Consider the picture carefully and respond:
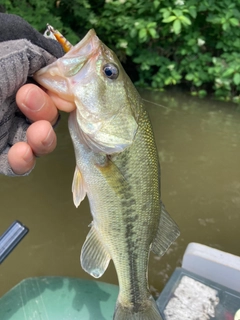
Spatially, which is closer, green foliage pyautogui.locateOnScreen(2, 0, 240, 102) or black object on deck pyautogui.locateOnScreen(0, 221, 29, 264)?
black object on deck pyautogui.locateOnScreen(0, 221, 29, 264)

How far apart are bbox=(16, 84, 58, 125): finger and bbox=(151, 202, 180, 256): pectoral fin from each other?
1.62 ft

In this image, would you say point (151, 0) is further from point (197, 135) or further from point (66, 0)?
point (197, 135)

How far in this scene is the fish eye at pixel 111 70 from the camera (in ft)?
3.33

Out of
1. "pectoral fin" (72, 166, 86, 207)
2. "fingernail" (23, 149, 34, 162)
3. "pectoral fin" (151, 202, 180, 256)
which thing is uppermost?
"fingernail" (23, 149, 34, 162)

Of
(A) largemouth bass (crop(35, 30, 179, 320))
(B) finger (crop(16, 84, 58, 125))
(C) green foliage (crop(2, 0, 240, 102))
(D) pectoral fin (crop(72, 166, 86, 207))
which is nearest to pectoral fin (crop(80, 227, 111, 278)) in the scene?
(A) largemouth bass (crop(35, 30, 179, 320))

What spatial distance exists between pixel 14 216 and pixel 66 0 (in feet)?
13.6

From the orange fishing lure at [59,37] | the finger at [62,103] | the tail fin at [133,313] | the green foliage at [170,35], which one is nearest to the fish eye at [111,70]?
the finger at [62,103]

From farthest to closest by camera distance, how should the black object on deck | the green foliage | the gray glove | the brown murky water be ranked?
the green foliage < the brown murky water < the black object on deck < the gray glove

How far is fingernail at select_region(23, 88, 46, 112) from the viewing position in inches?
37.5

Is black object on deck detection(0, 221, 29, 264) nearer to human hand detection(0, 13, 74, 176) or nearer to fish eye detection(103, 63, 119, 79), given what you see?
human hand detection(0, 13, 74, 176)

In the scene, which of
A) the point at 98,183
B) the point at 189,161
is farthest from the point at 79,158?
the point at 189,161

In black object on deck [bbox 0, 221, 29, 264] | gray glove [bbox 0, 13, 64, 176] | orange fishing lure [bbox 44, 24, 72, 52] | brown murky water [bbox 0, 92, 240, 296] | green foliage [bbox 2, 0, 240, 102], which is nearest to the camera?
gray glove [bbox 0, 13, 64, 176]

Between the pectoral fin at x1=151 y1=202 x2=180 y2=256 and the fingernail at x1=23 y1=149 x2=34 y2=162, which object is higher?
the fingernail at x1=23 y1=149 x2=34 y2=162

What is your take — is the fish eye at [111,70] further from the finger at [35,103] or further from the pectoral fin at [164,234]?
the pectoral fin at [164,234]
